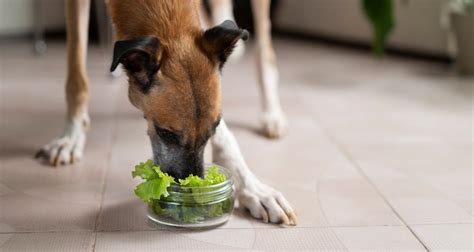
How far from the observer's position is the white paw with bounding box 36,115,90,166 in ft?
8.81

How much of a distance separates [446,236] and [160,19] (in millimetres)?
1184

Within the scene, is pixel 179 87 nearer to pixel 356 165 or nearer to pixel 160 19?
pixel 160 19

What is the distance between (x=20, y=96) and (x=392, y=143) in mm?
2146

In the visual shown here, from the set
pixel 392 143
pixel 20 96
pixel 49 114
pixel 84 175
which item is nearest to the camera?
pixel 84 175

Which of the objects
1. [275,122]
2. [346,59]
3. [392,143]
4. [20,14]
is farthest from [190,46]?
[20,14]

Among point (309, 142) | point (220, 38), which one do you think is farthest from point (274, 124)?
point (220, 38)

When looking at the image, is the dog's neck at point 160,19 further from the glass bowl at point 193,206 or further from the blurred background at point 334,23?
the blurred background at point 334,23

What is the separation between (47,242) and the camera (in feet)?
6.45

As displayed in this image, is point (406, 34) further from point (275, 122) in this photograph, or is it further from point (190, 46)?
point (190, 46)

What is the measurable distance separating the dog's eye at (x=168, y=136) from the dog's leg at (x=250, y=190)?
0.32 metres

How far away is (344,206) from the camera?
232cm

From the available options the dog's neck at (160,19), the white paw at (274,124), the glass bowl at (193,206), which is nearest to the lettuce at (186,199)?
the glass bowl at (193,206)

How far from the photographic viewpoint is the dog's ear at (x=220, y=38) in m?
2.10

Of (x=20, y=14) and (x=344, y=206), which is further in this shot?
(x=20, y=14)
